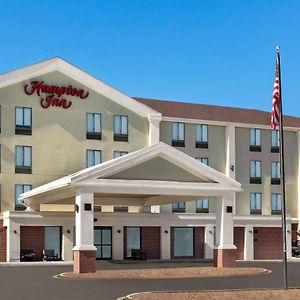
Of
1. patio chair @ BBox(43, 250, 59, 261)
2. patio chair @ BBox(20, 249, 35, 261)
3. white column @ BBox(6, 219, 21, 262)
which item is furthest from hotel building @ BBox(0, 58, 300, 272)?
patio chair @ BBox(43, 250, 59, 261)

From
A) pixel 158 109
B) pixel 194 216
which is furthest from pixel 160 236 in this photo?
pixel 158 109

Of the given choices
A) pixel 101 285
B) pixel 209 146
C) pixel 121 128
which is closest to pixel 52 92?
pixel 121 128

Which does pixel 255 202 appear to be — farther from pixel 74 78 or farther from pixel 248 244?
pixel 74 78

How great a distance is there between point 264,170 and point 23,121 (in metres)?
21.5

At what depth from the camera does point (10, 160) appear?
1880 inches

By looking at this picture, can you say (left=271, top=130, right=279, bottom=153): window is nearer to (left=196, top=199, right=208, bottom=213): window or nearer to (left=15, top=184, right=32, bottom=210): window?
(left=196, top=199, right=208, bottom=213): window

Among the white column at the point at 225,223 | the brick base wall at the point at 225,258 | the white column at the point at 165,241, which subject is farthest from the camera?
the white column at the point at 165,241

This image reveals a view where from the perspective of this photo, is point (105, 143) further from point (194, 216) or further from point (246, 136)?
point (246, 136)

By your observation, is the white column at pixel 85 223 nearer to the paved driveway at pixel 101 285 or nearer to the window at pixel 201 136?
the paved driveway at pixel 101 285

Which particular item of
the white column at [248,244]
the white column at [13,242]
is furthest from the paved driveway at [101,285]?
the white column at [248,244]

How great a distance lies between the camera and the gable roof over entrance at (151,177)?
32.6 metres

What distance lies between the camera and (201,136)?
55.7 m

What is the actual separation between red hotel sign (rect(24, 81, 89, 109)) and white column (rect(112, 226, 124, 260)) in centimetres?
977

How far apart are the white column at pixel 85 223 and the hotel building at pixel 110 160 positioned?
6.76m
